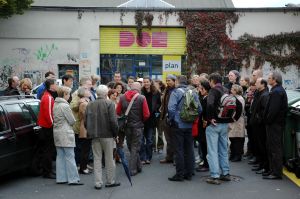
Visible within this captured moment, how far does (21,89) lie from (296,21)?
16.8m

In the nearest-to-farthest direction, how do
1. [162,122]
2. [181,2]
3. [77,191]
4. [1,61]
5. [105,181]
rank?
[77,191]
[105,181]
[162,122]
[1,61]
[181,2]

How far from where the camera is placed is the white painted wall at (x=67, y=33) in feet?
78.9

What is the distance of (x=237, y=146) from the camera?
10688 millimetres

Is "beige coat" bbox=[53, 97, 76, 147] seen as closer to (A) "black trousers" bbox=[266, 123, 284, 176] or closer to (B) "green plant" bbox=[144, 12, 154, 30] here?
(A) "black trousers" bbox=[266, 123, 284, 176]

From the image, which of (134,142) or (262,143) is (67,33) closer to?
(134,142)

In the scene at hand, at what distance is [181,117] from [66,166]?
231 cm

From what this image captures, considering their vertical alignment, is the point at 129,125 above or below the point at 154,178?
above

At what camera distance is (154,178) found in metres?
8.98

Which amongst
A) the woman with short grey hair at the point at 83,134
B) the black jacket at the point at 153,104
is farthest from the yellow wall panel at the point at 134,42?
the woman with short grey hair at the point at 83,134

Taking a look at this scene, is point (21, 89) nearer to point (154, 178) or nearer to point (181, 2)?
point (154, 178)

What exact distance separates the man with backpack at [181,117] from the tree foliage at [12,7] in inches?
568

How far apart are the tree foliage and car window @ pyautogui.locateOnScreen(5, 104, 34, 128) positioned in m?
12.9

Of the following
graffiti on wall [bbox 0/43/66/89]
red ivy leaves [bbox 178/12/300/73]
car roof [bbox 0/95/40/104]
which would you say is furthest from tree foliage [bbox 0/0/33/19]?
car roof [bbox 0/95/40/104]

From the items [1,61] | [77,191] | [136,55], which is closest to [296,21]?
[136,55]
